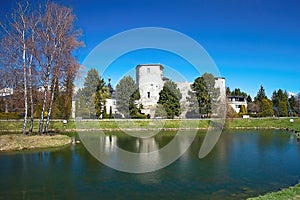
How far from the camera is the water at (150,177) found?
30.9 ft

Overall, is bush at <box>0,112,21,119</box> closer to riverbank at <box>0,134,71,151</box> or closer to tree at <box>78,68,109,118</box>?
tree at <box>78,68,109,118</box>

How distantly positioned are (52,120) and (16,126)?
3.83m

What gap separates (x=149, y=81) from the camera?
147 feet

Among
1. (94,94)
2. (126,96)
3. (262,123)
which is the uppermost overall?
(94,94)

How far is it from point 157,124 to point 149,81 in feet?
41.5

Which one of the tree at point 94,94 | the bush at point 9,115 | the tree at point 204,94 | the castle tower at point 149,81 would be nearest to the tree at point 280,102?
the tree at point 204,94

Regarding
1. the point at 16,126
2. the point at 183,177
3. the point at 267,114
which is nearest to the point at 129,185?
the point at 183,177

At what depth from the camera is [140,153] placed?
17016 mm

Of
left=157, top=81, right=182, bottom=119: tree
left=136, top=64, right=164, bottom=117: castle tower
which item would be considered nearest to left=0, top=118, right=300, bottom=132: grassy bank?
left=157, top=81, right=182, bottom=119: tree

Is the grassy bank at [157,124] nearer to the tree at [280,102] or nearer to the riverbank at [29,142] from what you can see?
the riverbank at [29,142]

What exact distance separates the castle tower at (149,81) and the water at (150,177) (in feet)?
89.9

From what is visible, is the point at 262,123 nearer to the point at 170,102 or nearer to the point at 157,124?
the point at 170,102

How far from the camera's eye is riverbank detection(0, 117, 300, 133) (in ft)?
100

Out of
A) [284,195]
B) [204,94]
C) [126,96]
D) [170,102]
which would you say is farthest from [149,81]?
[284,195]
